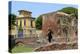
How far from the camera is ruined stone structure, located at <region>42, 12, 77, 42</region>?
154cm

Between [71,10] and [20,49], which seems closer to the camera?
[20,49]

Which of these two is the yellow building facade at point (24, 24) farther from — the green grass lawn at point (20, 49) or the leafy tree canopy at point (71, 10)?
the leafy tree canopy at point (71, 10)

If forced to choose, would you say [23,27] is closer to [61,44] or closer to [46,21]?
[46,21]

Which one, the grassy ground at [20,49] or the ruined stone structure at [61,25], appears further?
the ruined stone structure at [61,25]

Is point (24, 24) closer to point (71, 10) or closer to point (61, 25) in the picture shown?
point (61, 25)

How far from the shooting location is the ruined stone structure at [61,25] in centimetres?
154

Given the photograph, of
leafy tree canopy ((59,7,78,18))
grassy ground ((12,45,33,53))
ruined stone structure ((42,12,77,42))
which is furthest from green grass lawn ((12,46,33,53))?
leafy tree canopy ((59,7,78,18))

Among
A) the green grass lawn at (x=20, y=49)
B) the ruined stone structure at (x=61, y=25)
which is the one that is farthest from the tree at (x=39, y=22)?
the green grass lawn at (x=20, y=49)

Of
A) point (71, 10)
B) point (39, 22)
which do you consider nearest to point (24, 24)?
point (39, 22)

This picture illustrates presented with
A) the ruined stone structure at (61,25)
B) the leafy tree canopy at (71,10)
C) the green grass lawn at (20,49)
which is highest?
the leafy tree canopy at (71,10)

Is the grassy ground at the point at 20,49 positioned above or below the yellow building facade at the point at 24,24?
below

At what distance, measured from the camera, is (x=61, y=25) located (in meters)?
1.59

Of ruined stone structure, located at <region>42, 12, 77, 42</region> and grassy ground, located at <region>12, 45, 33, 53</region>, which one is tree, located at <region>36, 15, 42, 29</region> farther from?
grassy ground, located at <region>12, 45, 33, 53</region>

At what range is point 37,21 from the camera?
4.95 feet
